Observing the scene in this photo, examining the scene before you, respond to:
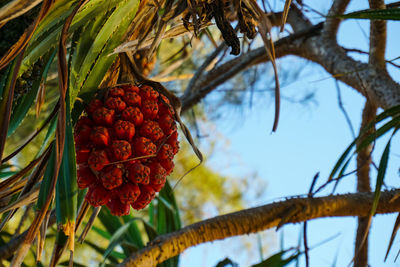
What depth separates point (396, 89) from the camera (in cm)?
118

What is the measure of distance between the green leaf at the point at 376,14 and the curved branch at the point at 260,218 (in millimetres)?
405

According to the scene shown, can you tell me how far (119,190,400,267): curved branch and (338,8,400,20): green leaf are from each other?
41 centimetres

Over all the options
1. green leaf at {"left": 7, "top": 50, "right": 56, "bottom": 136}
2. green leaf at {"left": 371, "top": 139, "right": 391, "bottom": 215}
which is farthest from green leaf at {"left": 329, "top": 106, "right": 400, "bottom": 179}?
green leaf at {"left": 7, "top": 50, "right": 56, "bottom": 136}

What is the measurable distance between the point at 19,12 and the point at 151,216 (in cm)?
131

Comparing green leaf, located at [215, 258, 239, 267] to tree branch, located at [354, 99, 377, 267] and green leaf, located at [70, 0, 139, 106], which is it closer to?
tree branch, located at [354, 99, 377, 267]

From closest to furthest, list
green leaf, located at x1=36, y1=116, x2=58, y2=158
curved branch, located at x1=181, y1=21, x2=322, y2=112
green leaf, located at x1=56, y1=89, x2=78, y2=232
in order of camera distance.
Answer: green leaf, located at x1=56, y1=89, x2=78, y2=232 < green leaf, located at x1=36, y1=116, x2=58, y2=158 < curved branch, located at x1=181, y1=21, x2=322, y2=112

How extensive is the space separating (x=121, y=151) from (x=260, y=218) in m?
0.47

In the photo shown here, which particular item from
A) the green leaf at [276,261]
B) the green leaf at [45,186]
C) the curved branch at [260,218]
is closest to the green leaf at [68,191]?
the green leaf at [45,186]

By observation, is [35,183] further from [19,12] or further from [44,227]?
[19,12]

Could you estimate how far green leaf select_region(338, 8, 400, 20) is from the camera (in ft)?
2.55

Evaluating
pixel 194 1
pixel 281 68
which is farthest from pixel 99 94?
pixel 281 68

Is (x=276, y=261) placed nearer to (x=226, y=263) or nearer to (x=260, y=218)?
(x=260, y=218)

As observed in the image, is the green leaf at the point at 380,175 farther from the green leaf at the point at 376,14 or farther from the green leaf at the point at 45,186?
the green leaf at the point at 45,186

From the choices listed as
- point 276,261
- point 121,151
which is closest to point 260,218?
point 276,261
